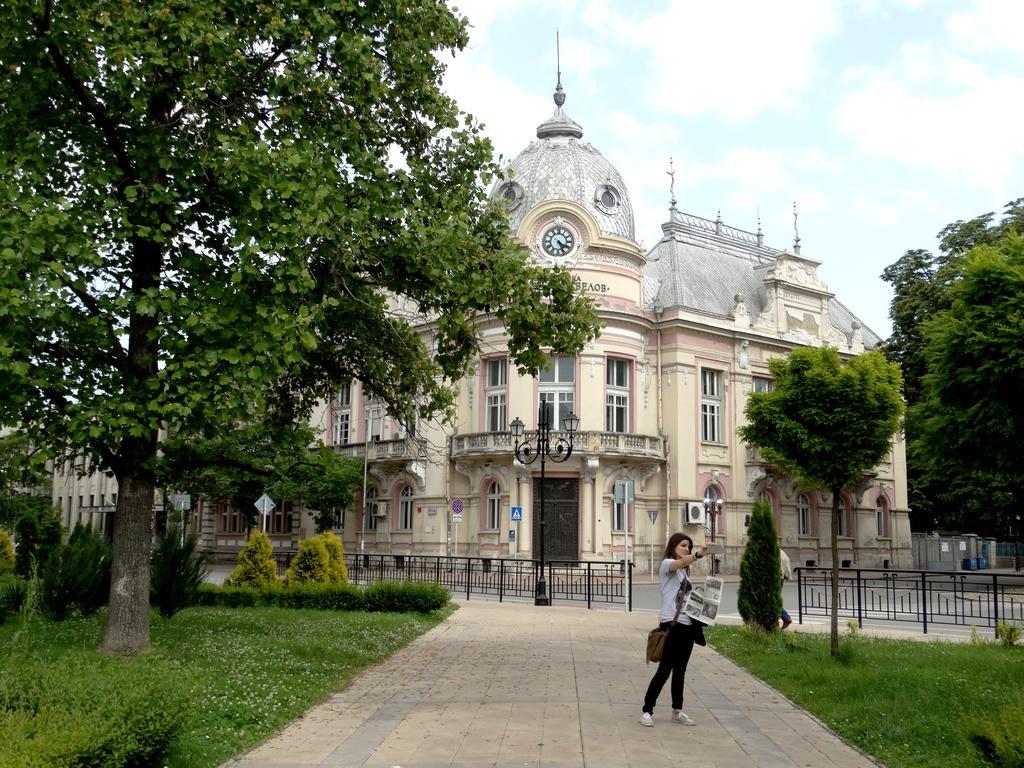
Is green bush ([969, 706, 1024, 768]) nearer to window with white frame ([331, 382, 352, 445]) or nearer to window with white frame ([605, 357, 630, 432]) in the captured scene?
window with white frame ([605, 357, 630, 432])

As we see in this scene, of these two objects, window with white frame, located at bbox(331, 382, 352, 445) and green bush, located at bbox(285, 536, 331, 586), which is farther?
window with white frame, located at bbox(331, 382, 352, 445)

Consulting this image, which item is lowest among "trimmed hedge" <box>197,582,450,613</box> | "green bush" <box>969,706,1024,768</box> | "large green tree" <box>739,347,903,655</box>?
"trimmed hedge" <box>197,582,450,613</box>

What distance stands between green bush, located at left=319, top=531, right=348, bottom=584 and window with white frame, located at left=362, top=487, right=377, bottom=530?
2126 cm

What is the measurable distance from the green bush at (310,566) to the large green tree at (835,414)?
1186cm

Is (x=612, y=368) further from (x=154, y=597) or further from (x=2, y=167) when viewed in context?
(x=2, y=167)

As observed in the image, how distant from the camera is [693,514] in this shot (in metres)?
39.6

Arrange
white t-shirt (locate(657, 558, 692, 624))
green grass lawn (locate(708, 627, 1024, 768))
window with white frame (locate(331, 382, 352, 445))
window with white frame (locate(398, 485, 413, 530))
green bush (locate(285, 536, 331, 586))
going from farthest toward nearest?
window with white frame (locate(331, 382, 352, 445)), window with white frame (locate(398, 485, 413, 530)), green bush (locate(285, 536, 331, 586)), white t-shirt (locate(657, 558, 692, 624)), green grass lawn (locate(708, 627, 1024, 768))

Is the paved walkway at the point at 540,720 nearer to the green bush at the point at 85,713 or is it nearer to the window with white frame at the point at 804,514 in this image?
the green bush at the point at 85,713

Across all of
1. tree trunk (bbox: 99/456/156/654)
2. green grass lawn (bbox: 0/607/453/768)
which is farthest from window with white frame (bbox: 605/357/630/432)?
tree trunk (bbox: 99/456/156/654)

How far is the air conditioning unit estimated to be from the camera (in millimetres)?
39562

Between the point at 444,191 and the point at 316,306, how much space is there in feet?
11.4

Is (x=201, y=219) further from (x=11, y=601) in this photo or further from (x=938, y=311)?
(x=938, y=311)

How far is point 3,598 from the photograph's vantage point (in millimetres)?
16047

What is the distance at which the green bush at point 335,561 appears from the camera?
2223cm
